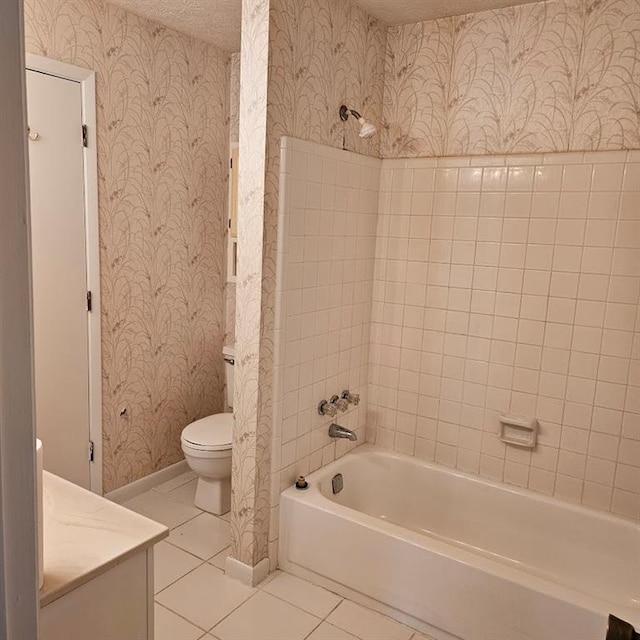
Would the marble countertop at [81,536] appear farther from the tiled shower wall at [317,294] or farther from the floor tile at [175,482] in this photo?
the floor tile at [175,482]

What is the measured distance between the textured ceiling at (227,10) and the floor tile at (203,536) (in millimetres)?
2546

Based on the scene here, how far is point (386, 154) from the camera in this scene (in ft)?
9.57

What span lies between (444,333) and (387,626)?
1.33 meters

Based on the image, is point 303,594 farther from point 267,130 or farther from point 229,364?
point 267,130

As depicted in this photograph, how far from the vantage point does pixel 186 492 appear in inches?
127

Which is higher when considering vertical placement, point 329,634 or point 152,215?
point 152,215

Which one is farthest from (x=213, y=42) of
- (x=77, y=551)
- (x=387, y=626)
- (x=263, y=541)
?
(x=387, y=626)

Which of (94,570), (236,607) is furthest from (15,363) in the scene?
(236,607)

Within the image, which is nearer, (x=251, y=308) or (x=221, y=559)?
(x=251, y=308)

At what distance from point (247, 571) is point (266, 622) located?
0.27m

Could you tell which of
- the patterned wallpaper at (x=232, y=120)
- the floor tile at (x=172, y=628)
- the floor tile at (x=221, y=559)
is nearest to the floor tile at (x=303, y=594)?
the floor tile at (x=221, y=559)

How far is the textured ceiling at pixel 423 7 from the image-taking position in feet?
8.14

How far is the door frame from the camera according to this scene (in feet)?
8.28

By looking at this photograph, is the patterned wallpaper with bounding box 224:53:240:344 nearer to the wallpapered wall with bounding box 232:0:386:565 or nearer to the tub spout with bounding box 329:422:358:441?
the wallpapered wall with bounding box 232:0:386:565
